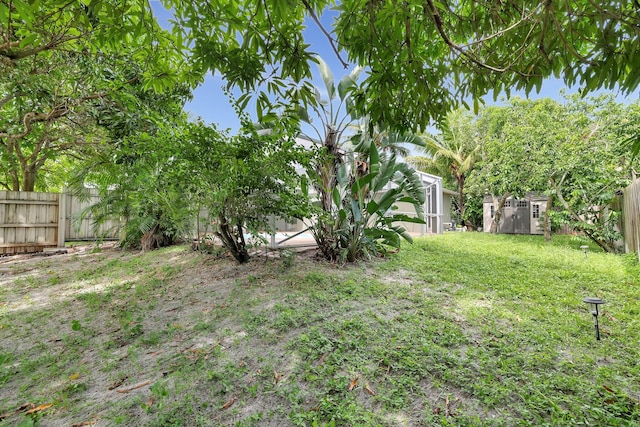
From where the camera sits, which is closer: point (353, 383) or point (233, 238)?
point (353, 383)

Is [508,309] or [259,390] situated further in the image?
[508,309]

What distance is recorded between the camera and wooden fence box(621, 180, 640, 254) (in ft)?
19.2

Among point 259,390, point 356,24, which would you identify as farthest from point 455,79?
point 259,390

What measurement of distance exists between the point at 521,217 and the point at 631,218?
10705 mm

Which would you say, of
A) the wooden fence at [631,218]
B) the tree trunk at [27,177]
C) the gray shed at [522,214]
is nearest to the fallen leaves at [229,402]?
the wooden fence at [631,218]

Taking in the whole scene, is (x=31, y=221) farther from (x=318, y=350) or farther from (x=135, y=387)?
(x=318, y=350)

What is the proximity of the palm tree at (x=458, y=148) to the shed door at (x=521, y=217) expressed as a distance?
2.38 m

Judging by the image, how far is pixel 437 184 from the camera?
1269 cm

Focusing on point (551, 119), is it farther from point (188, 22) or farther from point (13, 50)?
point (13, 50)

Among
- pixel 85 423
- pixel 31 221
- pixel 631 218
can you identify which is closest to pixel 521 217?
pixel 631 218

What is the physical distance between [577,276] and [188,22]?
6481mm

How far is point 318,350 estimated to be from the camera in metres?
2.51

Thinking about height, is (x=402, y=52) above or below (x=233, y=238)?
above

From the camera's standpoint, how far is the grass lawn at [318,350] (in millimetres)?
1854
